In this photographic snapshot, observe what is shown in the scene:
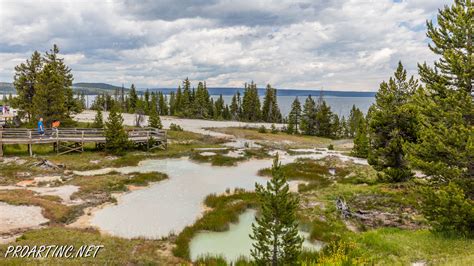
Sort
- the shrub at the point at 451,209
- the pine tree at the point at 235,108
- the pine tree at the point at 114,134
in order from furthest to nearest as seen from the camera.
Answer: the pine tree at the point at 235,108 → the pine tree at the point at 114,134 → the shrub at the point at 451,209

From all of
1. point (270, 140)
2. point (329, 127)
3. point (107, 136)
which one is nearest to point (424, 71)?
point (107, 136)

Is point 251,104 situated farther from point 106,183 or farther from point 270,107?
point 106,183

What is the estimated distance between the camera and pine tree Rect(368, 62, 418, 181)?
24.6 metres

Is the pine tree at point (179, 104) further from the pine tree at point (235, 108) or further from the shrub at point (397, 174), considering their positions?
the shrub at point (397, 174)

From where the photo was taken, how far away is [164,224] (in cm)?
1781

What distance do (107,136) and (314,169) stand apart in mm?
24150

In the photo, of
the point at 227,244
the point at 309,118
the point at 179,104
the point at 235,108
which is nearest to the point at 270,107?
the point at 235,108

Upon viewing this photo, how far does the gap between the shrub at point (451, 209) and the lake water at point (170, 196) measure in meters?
12.2

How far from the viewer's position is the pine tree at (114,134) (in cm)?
3703

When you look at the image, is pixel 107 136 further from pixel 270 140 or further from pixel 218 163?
pixel 270 140

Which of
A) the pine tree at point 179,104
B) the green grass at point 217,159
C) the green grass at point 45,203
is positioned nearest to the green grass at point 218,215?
the green grass at point 45,203

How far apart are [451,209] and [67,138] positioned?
Answer: 36.7 m

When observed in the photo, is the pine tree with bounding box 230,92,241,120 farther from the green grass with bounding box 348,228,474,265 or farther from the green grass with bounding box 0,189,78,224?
the green grass with bounding box 348,228,474,265

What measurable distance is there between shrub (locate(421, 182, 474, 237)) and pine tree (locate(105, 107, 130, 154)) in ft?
107
